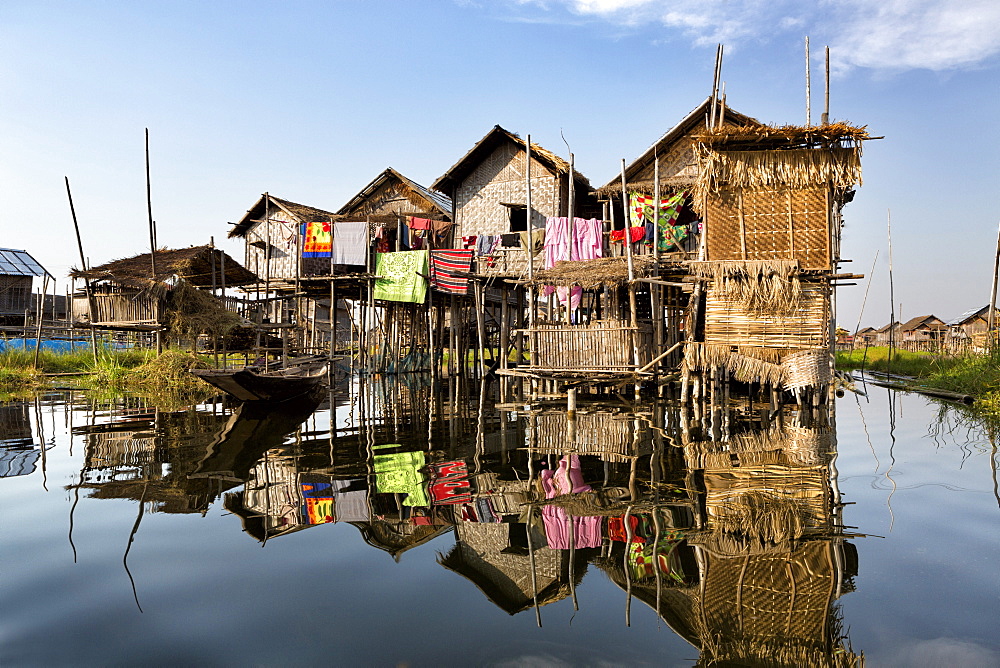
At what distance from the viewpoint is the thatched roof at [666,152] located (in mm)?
18139

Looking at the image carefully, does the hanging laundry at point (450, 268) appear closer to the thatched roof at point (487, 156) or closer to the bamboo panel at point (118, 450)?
the thatched roof at point (487, 156)

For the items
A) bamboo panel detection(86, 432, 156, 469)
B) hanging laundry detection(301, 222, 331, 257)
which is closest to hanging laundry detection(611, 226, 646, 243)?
hanging laundry detection(301, 222, 331, 257)

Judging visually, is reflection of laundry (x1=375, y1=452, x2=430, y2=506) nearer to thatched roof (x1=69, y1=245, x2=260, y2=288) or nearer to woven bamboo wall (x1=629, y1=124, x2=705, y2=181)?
thatched roof (x1=69, y1=245, x2=260, y2=288)

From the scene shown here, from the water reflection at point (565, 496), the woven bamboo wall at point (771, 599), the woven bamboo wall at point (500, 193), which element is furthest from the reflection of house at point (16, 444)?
the woven bamboo wall at point (500, 193)

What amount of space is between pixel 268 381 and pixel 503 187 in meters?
12.4

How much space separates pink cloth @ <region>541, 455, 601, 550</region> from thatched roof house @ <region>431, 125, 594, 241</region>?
15.8 meters

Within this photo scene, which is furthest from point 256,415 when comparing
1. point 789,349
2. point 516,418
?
point 789,349

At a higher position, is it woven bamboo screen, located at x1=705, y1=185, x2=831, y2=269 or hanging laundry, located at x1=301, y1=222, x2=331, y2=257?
hanging laundry, located at x1=301, y1=222, x2=331, y2=257

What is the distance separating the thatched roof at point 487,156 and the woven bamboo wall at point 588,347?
9.99m

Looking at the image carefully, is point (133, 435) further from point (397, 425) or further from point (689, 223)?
point (689, 223)

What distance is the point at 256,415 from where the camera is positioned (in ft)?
43.1

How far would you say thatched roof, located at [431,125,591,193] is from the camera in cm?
2156

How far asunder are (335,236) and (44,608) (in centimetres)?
1764

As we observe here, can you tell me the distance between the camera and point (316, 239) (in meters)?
21.0
